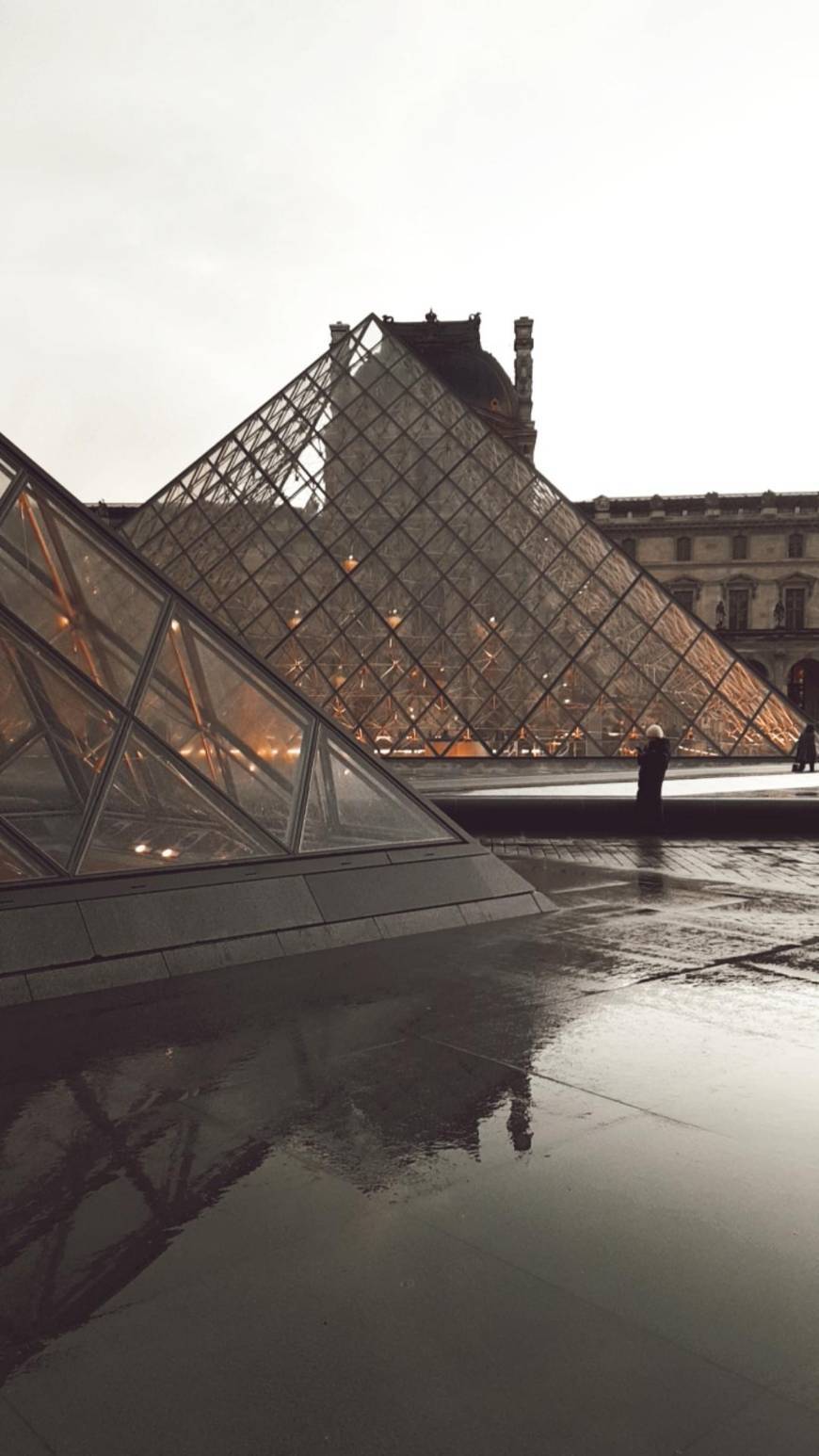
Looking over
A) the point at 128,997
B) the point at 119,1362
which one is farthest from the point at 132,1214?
the point at 128,997

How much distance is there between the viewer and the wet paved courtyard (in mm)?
1489

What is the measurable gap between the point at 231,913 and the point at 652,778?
6.87 m

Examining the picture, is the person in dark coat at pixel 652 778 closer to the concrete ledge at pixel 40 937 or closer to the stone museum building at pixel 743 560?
the concrete ledge at pixel 40 937

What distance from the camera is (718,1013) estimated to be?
3674 millimetres

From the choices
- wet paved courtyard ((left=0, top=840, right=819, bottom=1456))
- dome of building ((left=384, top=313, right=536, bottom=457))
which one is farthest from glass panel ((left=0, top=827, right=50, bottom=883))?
dome of building ((left=384, top=313, right=536, bottom=457))

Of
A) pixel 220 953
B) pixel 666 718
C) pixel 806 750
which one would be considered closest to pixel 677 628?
pixel 666 718

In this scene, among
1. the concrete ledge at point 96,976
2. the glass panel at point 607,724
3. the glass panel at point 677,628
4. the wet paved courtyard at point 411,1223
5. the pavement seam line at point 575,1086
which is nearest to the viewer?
the wet paved courtyard at point 411,1223

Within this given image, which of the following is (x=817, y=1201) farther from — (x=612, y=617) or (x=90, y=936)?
(x=612, y=617)

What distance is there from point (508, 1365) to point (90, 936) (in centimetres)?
298

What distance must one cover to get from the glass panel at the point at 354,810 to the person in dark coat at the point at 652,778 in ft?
A: 15.6

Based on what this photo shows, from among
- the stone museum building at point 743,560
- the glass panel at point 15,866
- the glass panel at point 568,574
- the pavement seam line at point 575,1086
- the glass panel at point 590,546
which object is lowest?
the pavement seam line at point 575,1086

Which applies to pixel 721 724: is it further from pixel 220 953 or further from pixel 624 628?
pixel 220 953

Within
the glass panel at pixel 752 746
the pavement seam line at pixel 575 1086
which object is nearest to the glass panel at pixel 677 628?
the glass panel at pixel 752 746

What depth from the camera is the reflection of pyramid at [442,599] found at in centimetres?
2267
